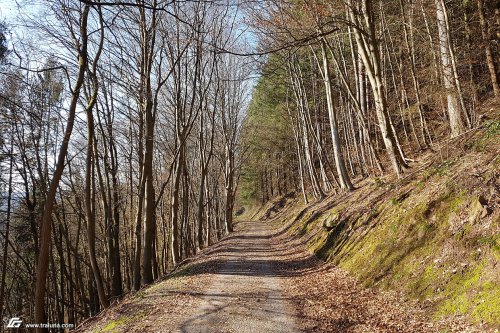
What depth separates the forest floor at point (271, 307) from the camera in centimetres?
558

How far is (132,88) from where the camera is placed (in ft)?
41.1

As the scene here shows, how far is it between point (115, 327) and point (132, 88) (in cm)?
853

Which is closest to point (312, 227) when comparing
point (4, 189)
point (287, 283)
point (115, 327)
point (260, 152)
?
point (287, 283)

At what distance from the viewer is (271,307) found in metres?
6.91

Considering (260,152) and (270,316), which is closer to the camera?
(270,316)

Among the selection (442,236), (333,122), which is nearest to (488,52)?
(333,122)

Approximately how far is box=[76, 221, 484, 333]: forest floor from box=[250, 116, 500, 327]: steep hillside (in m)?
0.32

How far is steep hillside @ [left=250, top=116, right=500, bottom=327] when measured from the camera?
498 centimetres

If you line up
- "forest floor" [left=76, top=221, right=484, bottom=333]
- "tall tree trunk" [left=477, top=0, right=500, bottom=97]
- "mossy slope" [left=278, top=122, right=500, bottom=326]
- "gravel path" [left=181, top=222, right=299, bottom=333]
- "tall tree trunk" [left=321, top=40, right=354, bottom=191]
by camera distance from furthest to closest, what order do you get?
1. "tall tree trunk" [left=321, top=40, right=354, bottom=191]
2. "tall tree trunk" [left=477, top=0, right=500, bottom=97]
3. "gravel path" [left=181, top=222, right=299, bottom=333]
4. "forest floor" [left=76, top=221, right=484, bottom=333]
5. "mossy slope" [left=278, top=122, right=500, bottom=326]

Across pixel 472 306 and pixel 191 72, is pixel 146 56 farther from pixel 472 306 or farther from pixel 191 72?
pixel 472 306

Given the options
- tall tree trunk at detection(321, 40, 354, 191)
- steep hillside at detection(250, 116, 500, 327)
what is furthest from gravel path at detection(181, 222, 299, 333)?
tall tree trunk at detection(321, 40, 354, 191)

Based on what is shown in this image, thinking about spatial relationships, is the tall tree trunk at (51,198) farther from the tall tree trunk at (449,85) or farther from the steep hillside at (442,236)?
the tall tree trunk at (449,85)

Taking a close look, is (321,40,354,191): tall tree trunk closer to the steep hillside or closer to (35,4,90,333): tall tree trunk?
the steep hillside

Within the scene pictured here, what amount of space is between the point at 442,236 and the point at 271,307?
3.41 m
